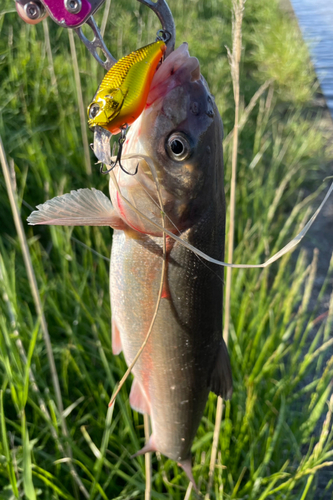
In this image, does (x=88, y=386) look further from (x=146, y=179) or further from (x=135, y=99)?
(x=135, y=99)

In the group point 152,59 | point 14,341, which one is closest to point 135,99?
point 152,59

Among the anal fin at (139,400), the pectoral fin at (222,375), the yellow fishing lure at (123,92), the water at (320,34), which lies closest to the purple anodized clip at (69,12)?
the yellow fishing lure at (123,92)

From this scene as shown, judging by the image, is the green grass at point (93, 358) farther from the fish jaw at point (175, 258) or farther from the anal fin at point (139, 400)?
the fish jaw at point (175, 258)

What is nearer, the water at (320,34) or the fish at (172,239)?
the fish at (172,239)

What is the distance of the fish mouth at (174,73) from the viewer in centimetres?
74

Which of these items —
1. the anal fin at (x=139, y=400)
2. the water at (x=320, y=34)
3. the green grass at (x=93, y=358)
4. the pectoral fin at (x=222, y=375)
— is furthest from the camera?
the water at (x=320, y=34)

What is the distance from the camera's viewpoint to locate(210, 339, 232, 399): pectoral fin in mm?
1024

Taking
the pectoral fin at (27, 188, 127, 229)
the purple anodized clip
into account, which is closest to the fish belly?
the pectoral fin at (27, 188, 127, 229)

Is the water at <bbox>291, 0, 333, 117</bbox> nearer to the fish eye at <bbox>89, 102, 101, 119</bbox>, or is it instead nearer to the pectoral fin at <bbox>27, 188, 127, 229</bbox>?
the pectoral fin at <bbox>27, 188, 127, 229</bbox>

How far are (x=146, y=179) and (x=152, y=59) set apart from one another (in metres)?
0.25

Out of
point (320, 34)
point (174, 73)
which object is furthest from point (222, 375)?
point (320, 34)

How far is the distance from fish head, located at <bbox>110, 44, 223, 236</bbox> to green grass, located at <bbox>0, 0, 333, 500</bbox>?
0.54 metres

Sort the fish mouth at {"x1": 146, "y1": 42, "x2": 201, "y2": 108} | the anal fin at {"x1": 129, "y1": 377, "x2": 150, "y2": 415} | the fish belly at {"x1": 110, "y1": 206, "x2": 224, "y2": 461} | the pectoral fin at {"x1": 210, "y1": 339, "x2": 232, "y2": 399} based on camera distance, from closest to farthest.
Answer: the fish mouth at {"x1": 146, "y1": 42, "x2": 201, "y2": 108}, the fish belly at {"x1": 110, "y1": 206, "x2": 224, "y2": 461}, the pectoral fin at {"x1": 210, "y1": 339, "x2": 232, "y2": 399}, the anal fin at {"x1": 129, "y1": 377, "x2": 150, "y2": 415}

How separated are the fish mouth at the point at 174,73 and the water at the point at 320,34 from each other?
4951 millimetres
